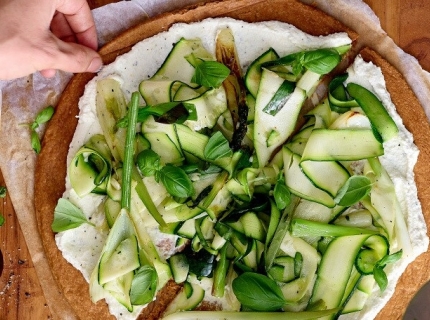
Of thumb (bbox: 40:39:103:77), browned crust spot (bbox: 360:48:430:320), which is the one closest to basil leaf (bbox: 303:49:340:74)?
browned crust spot (bbox: 360:48:430:320)

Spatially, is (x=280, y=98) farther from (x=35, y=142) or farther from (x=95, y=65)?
(x=35, y=142)

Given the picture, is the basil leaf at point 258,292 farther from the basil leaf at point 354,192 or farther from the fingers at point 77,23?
the fingers at point 77,23

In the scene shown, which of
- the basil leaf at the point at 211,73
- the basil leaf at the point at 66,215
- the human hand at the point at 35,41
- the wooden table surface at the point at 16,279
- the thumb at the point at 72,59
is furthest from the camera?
the wooden table surface at the point at 16,279

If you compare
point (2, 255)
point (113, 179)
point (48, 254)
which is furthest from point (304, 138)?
point (2, 255)

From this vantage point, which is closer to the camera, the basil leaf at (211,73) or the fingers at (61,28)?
the basil leaf at (211,73)

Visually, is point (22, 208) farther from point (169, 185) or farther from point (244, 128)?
point (244, 128)

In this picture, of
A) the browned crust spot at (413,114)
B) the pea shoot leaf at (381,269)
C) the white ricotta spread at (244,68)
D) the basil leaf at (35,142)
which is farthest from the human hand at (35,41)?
the pea shoot leaf at (381,269)
